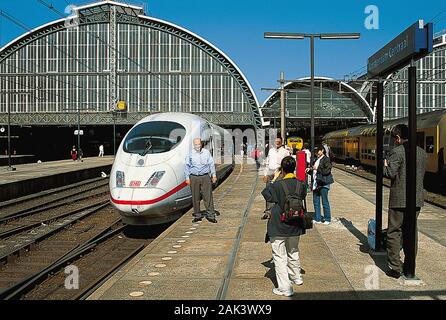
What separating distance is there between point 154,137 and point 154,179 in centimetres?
165

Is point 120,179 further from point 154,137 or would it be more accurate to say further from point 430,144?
point 430,144

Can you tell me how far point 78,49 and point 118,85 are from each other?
310 inches

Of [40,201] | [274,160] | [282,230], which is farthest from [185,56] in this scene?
[282,230]

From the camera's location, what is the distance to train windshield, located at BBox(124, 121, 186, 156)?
11.6 metres

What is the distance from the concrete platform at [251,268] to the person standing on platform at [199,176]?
0.41 meters

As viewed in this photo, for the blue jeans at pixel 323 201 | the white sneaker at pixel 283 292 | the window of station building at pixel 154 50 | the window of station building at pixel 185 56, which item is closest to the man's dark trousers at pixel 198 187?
the blue jeans at pixel 323 201

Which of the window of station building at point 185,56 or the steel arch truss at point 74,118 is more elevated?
the window of station building at point 185,56

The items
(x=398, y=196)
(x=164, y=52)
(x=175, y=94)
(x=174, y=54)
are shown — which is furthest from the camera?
(x=174, y=54)

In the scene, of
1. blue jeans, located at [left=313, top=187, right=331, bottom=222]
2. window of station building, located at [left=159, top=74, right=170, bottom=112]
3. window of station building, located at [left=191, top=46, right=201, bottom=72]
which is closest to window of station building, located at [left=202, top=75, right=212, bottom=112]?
window of station building, located at [left=191, top=46, right=201, bottom=72]

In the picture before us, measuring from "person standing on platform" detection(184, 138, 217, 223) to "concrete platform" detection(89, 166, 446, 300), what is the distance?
0.41m

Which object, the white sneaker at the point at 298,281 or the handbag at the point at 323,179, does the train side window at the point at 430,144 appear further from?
the white sneaker at the point at 298,281

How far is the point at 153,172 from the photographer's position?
10.8m

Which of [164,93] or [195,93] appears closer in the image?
[164,93]

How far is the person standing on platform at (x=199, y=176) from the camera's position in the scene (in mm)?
10758
